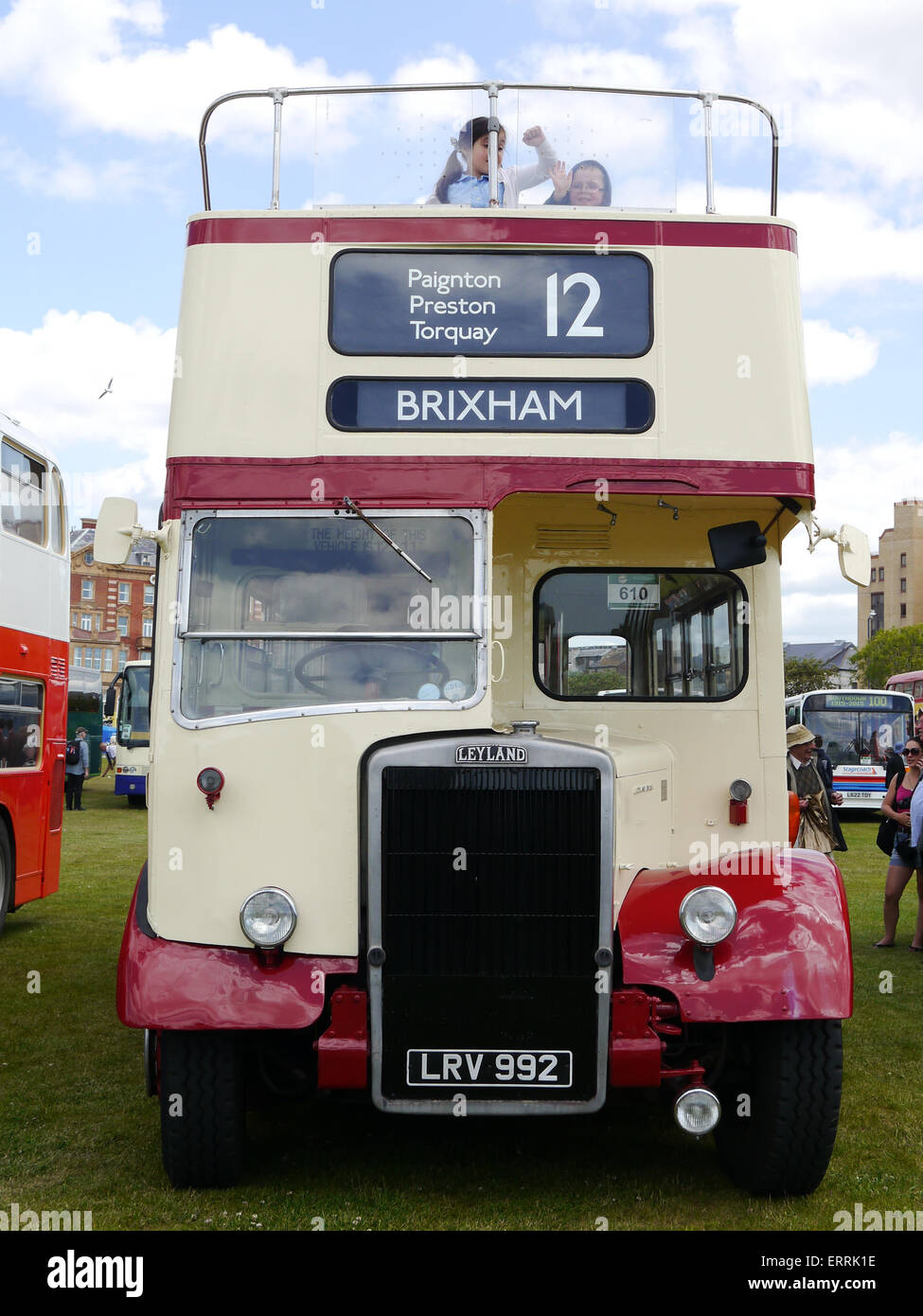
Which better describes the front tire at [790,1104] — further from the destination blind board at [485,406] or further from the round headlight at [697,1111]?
the destination blind board at [485,406]

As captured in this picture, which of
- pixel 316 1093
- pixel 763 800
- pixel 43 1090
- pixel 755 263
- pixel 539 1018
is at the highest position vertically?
pixel 755 263

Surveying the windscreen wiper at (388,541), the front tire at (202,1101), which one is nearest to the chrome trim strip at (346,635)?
the windscreen wiper at (388,541)

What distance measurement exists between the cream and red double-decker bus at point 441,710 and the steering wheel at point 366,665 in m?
0.01

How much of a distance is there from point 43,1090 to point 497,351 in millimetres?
4601

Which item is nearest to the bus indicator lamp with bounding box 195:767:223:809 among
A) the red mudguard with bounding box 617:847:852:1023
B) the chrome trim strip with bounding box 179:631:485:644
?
the chrome trim strip with bounding box 179:631:485:644

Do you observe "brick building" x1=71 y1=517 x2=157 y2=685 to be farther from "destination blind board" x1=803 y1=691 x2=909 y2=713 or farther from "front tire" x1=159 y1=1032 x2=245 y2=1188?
"front tire" x1=159 y1=1032 x2=245 y2=1188

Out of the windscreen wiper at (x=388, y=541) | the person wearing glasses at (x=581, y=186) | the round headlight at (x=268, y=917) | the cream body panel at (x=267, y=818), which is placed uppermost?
the person wearing glasses at (x=581, y=186)

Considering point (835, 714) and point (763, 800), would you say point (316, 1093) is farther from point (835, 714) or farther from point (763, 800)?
point (835, 714)

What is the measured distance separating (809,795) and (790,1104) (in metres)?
5.15

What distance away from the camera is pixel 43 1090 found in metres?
6.82

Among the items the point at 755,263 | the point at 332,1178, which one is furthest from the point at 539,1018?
the point at 755,263

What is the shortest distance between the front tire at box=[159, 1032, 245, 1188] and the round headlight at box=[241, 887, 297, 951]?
43 centimetres

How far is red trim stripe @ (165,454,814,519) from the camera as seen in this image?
5168mm

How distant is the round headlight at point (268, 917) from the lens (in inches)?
187
